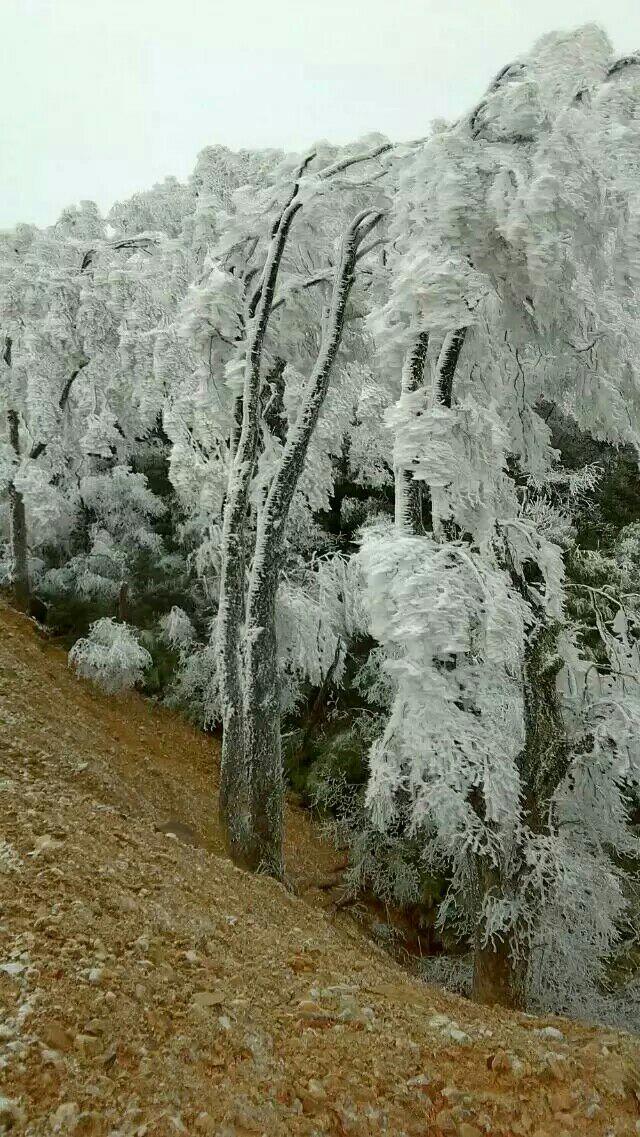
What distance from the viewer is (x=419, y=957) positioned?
22.9 ft

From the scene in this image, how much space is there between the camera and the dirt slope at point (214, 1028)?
2.38 meters

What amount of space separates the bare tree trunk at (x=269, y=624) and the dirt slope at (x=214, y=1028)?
1226 millimetres

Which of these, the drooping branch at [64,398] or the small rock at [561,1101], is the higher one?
the drooping branch at [64,398]

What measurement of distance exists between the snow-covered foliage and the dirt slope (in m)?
5.46

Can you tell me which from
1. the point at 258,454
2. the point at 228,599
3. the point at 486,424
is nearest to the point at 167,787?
the point at 228,599

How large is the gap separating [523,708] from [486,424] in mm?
2017

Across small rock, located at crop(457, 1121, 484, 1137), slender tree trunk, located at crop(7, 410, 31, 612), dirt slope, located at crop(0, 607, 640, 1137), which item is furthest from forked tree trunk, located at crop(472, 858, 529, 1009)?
slender tree trunk, located at crop(7, 410, 31, 612)

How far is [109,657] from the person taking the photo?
1026 centimetres

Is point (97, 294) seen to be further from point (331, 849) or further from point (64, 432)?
point (331, 849)

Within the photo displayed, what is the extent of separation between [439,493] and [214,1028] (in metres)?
3.29

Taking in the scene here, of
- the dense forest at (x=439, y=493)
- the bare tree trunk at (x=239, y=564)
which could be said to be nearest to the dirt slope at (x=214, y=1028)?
the dense forest at (x=439, y=493)

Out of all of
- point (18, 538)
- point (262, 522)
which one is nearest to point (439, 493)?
point (262, 522)

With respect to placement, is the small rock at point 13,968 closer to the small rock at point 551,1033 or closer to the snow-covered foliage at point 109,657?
the small rock at point 551,1033

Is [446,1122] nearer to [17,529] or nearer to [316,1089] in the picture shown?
[316,1089]
